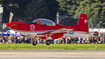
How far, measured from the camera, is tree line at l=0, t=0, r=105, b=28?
92.5 meters

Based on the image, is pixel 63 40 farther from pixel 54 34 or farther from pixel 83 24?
pixel 54 34

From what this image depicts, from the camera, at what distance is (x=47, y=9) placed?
322ft

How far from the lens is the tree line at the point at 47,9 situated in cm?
9250

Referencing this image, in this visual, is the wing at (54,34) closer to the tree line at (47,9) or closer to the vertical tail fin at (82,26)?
the vertical tail fin at (82,26)

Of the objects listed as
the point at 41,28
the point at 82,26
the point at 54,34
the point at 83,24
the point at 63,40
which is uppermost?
the point at 83,24

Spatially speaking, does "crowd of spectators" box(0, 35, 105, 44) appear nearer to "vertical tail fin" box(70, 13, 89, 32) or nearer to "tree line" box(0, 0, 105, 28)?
"vertical tail fin" box(70, 13, 89, 32)

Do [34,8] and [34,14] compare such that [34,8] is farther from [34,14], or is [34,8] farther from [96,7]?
[96,7]

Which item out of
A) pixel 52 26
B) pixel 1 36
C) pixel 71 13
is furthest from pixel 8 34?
pixel 71 13

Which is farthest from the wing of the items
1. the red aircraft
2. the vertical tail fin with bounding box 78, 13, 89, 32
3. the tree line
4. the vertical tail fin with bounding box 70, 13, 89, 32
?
the tree line

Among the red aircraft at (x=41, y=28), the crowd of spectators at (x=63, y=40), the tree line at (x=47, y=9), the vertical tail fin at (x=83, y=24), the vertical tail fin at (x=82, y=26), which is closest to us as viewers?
the red aircraft at (x=41, y=28)

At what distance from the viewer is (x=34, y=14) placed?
9406 cm

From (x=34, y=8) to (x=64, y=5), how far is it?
11.1 m

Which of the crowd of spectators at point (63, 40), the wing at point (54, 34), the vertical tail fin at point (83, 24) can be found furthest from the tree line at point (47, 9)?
the wing at point (54, 34)

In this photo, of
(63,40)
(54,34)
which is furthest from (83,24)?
(54,34)
